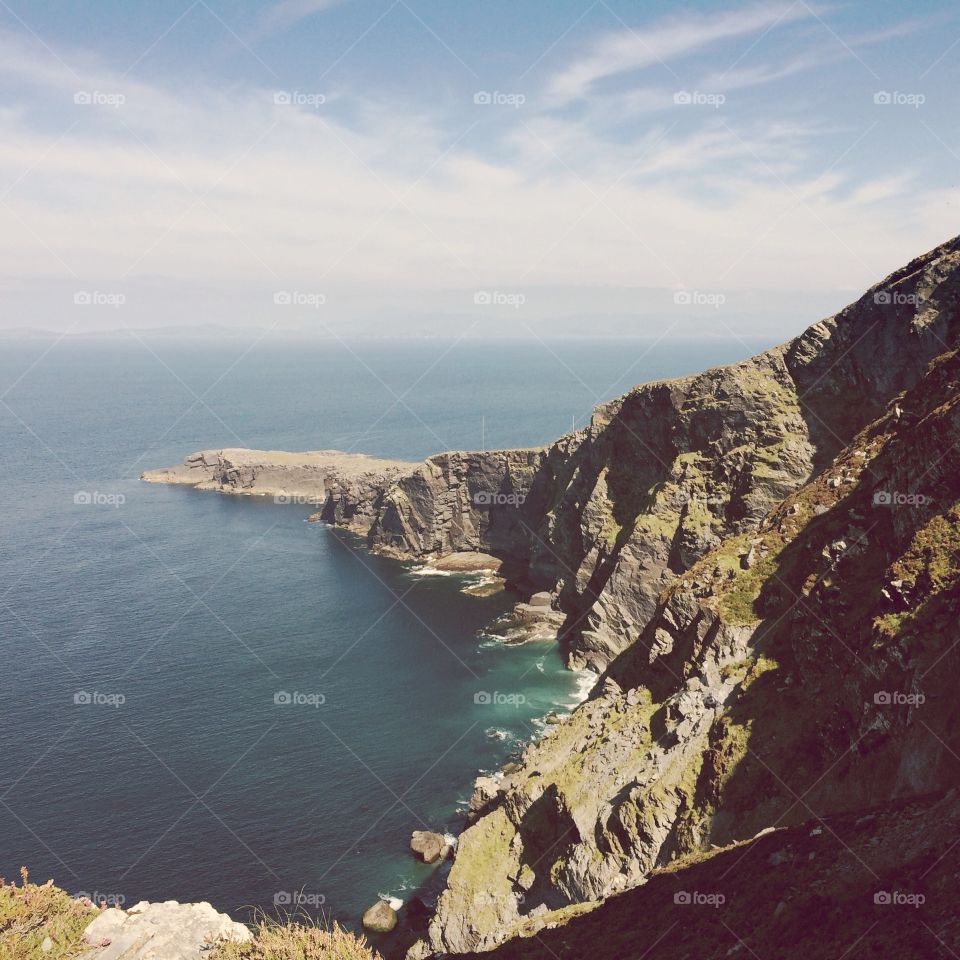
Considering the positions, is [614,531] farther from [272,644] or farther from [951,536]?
[951,536]

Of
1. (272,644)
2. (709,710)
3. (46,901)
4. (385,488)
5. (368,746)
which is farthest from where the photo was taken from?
(385,488)

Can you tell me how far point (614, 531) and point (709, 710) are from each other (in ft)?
171

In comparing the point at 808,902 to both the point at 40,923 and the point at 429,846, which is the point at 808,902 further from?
the point at 429,846

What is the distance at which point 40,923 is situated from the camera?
835 inches

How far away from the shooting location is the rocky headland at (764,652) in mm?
26469

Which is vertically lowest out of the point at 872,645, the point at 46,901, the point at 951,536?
the point at 46,901

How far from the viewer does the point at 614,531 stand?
90000 millimetres

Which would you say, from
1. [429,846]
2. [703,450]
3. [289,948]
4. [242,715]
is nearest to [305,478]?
[242,715]

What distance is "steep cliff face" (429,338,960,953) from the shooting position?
27328 mm

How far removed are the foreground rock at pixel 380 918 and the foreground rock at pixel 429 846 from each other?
5.31 meters

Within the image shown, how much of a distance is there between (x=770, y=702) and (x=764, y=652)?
3.93 metres

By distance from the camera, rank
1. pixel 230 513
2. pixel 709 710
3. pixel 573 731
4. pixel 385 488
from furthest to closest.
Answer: pixel 230 513, pixel 385 488, pixel 573 731, pixel 709 710

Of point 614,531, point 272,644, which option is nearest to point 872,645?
point 614,531

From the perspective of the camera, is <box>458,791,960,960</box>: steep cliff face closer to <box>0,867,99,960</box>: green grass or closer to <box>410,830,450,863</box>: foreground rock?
<box>0,867,99,960</box>: green grass
